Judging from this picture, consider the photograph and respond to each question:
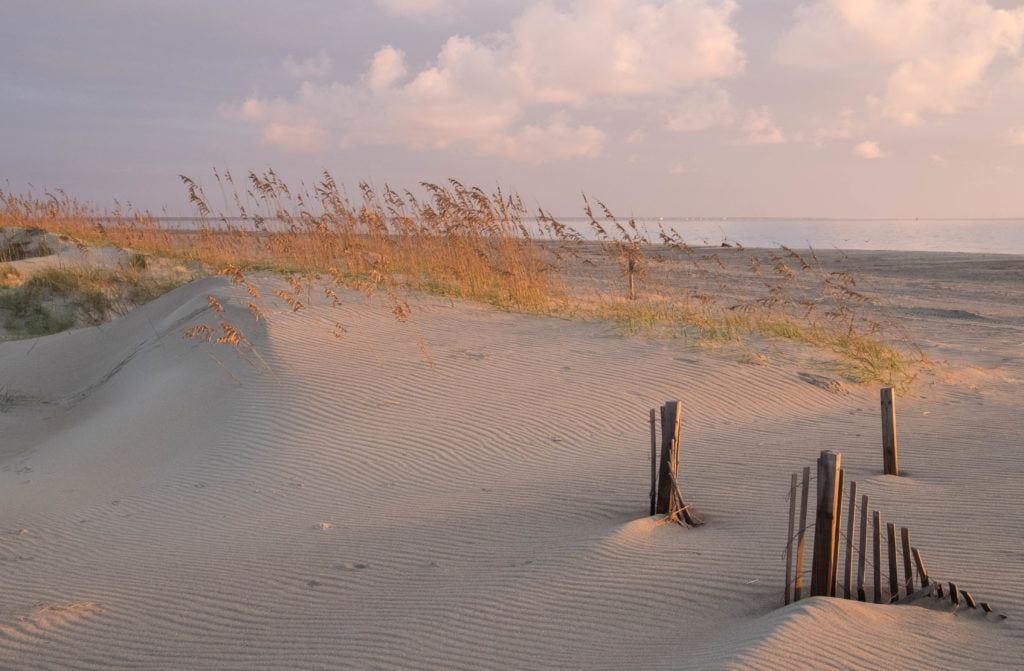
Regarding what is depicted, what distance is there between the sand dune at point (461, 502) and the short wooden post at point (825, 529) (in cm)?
11

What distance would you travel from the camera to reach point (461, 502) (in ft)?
15.6

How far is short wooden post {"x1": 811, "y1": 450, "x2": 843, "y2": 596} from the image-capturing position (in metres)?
2.96

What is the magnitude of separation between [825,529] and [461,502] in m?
2.29

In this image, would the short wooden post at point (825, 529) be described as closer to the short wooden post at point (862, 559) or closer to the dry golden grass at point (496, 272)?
the short wooden post at point (862, 559)

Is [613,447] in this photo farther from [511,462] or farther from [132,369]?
[132,369]

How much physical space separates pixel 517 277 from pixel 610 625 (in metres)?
6.70

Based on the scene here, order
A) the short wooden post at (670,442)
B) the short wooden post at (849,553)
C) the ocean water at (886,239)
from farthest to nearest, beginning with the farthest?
the ocean water at (886,239) → the short wooden post at (670,442) → the short wooden post at (849,553)

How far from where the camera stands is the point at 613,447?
566 centimetres

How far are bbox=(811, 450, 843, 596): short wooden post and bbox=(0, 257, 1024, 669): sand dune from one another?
106 mm

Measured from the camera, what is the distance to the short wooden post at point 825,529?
296 cm

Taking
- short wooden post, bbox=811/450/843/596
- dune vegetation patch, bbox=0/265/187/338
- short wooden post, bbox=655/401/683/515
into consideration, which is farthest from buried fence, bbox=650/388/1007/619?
dune vegetation patch, bbox=0/265/187/338

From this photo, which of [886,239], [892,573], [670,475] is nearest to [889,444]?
[670,475]

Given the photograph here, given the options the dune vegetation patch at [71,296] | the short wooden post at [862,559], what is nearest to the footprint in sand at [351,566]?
the short wooden post at [862,559]

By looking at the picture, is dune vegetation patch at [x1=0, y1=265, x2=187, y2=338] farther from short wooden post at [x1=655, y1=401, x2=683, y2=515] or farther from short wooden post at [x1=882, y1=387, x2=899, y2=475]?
short wooden post at [x1=882, y1=387, x2=899, y2=475]
